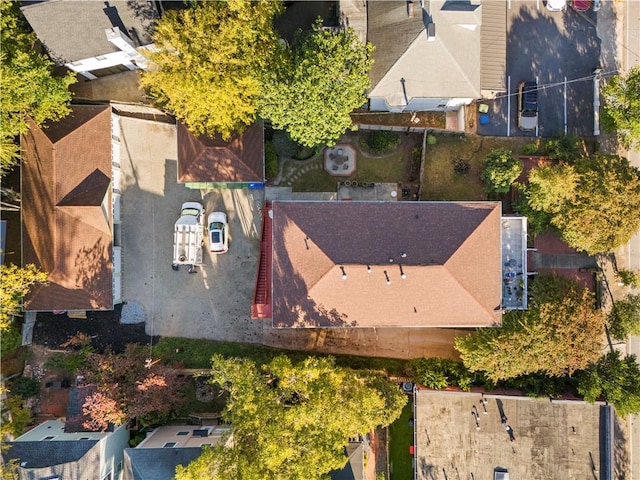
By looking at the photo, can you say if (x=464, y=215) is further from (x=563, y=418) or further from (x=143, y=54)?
(x=143, y=54)

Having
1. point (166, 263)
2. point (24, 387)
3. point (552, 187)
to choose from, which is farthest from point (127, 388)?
point (552, 187)

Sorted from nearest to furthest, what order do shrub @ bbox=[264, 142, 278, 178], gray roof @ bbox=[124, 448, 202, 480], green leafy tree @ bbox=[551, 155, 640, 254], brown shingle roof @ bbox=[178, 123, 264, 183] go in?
1. gray roof @ bbox=[124, 448, 202, 480]
2. green leafy tree @ bbox=[551, 155, 640, 254]
3. brown shingle roof @ bbox=[178, 123, 264, 183]
4. shrub @ bbox=[264, 142, 278, 178]

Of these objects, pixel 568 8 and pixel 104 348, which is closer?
pixel 104 348

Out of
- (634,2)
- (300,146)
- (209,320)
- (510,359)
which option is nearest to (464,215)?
(510,359)

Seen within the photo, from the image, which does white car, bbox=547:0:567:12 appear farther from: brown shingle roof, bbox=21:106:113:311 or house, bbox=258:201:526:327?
brown shingle roof, bbox=21:106:113:311

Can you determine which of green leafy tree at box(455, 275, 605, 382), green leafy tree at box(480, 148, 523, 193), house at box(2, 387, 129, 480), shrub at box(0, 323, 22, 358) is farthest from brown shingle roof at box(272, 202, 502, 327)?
shrub at box(0, 323, 22, 358)

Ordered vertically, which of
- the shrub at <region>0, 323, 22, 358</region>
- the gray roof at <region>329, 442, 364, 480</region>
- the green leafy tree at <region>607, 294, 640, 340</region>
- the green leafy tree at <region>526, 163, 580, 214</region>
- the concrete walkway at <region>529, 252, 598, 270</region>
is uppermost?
the green leafy tree at <region>526, 163, 580, 214</region>
